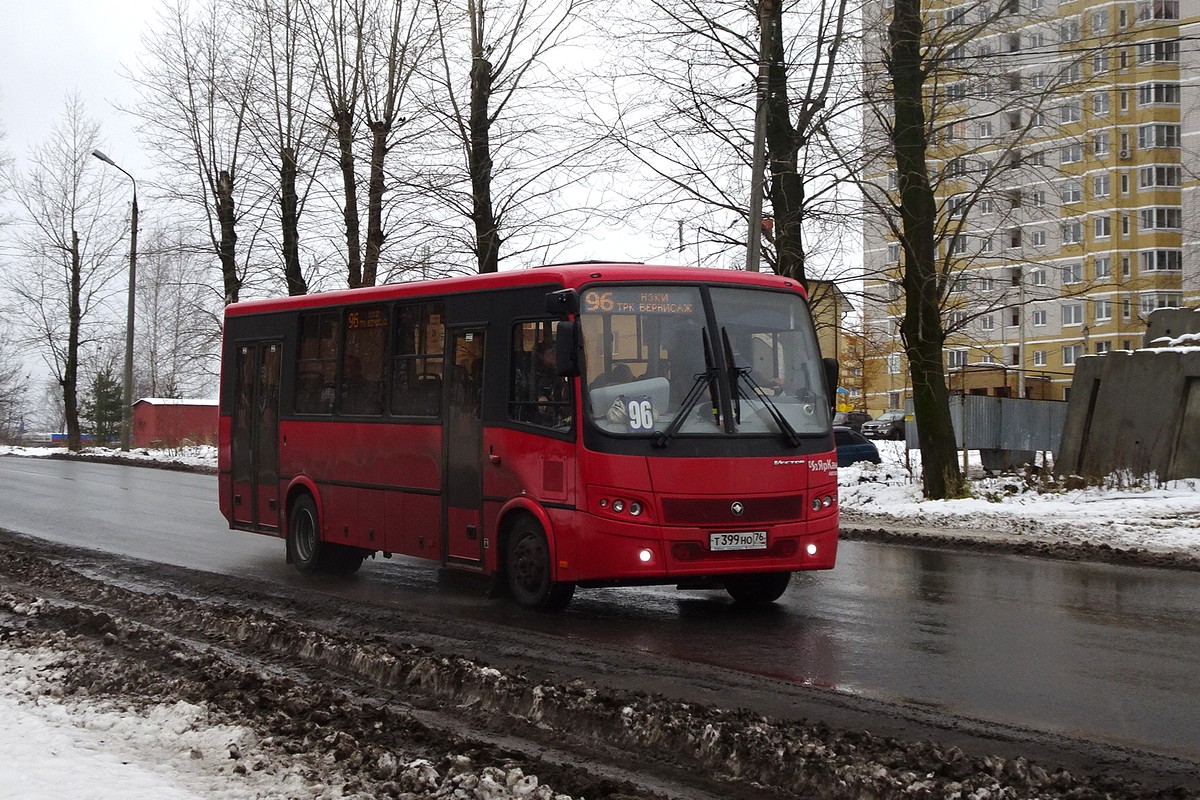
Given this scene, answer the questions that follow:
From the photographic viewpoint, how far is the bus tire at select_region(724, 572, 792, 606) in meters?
11.7

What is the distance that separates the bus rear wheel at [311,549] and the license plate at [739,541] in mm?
5323

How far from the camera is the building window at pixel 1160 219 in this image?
89.8 m

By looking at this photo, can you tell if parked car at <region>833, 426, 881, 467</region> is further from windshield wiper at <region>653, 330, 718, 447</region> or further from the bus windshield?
windshield wiper at <region>653, 330, 718, 447</region>

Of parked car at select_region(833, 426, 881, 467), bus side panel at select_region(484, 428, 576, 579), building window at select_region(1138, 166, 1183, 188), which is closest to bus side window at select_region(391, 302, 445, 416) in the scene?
bus side panel at select_region(484, 428, 576, 579)

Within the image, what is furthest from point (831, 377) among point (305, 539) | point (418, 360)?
point (305, 539)

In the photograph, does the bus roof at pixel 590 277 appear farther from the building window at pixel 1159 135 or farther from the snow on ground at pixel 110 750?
the building window at pixel 1159 135

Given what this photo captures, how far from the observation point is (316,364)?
14.8 m

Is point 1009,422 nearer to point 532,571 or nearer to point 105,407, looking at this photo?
point 532,571

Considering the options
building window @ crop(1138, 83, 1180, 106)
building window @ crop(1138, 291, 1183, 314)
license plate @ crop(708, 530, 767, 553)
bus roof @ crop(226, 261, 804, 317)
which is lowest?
license plate @ crop(708, 530, 767, 553)

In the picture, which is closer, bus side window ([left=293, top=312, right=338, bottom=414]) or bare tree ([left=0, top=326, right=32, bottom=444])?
bus side window ([left=293, top=312, right=338, bottom=414])

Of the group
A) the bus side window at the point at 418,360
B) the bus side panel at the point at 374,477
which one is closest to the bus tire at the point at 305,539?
the bus side panel at the point at 374,477

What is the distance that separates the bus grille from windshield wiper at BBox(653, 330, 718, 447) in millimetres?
478

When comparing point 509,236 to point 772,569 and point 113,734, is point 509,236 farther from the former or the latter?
point 113,734

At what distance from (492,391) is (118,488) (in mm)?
19668
